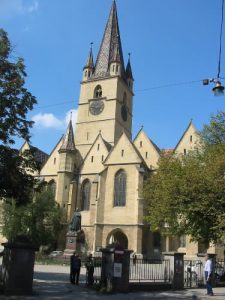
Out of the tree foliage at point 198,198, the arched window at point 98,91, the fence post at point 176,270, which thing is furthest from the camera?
the arched window at point 98,91

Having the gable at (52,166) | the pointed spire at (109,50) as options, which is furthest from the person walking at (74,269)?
the pointed spire at (109,50)

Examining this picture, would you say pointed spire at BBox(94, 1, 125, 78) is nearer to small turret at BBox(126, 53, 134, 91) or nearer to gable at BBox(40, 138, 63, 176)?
small turret at BBox(126, 53, 134, 91)

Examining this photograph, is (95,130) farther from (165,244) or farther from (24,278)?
(24,278)

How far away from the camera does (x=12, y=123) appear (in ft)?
52.6

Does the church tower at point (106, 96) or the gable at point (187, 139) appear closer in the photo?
the gable at point (187, 139)

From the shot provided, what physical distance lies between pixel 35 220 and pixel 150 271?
24716 mm

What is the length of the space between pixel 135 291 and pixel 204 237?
8.66 meters

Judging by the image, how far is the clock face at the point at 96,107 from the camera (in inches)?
2244

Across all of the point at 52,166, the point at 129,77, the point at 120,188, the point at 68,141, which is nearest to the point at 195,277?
the point at 120,188

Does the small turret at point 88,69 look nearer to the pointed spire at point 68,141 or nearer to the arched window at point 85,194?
the pointed spire at point 68,141

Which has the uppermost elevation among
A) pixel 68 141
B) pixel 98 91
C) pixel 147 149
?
pixel 98 91

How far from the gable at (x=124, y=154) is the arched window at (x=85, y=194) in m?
3.94

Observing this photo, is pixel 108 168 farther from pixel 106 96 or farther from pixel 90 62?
pixel 90 62

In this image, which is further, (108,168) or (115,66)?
(115,66)
